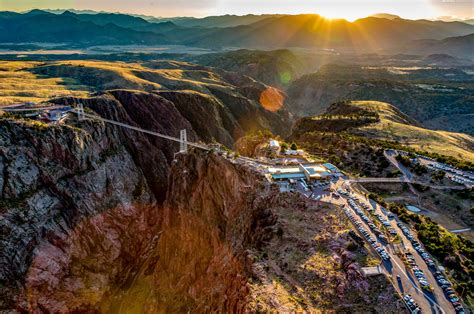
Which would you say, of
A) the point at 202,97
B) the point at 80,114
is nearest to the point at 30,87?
the point at 80,114

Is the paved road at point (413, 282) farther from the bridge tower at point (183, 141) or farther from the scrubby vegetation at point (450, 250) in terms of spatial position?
the bridge tower at point (183, 141)

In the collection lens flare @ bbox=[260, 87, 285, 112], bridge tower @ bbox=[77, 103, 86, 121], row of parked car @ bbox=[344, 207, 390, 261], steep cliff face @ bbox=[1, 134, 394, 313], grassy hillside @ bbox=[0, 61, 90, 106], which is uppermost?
grassy hillside @ bbox=[0, 61, 90, 106]

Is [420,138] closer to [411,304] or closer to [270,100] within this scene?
[411,304]

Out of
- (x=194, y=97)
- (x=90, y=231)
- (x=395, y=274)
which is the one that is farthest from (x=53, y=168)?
(x=194, y=97)

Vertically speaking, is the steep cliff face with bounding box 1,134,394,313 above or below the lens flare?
below

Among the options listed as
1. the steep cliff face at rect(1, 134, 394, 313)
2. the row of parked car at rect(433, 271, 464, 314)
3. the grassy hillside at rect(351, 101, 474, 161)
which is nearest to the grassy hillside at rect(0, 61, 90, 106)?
the steep cliff face at rect(1, 134, 394, 313)

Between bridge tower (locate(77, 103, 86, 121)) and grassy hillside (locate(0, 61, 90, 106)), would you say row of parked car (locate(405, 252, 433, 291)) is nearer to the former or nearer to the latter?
bridge tower (locate(77, 103, 86, 121))

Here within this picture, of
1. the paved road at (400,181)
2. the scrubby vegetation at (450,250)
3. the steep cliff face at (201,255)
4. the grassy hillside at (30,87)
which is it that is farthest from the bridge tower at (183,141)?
the grassy hillside at (30,87)
